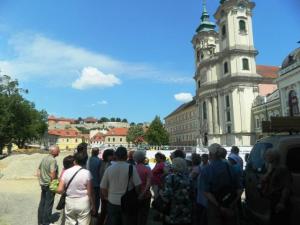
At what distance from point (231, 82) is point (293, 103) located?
658 inches

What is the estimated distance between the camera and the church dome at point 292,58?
4539 cm

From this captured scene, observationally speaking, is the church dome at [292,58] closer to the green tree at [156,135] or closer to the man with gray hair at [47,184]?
the green tree at [156,135]

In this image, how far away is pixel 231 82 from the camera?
61656 mm

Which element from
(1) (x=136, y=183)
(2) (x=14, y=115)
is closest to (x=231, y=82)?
(2) (x=14, y=115)

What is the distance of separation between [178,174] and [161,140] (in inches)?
3044

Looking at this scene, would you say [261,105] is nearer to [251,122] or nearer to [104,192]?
[251,122]

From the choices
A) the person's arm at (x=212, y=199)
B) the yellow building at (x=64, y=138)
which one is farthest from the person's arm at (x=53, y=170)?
the yellow building at (x=64, y=138)

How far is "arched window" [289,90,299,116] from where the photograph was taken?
45.6 m

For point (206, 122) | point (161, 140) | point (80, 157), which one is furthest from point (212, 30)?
point (80, 157)

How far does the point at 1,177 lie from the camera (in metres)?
25.8

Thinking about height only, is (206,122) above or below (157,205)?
above

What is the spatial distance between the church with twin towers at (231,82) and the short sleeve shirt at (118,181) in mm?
56146

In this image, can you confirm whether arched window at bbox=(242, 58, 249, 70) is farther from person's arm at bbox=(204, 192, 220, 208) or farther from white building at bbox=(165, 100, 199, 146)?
person's arm at bbox=(204, 192, 220, 208)

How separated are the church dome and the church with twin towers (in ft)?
39.3
